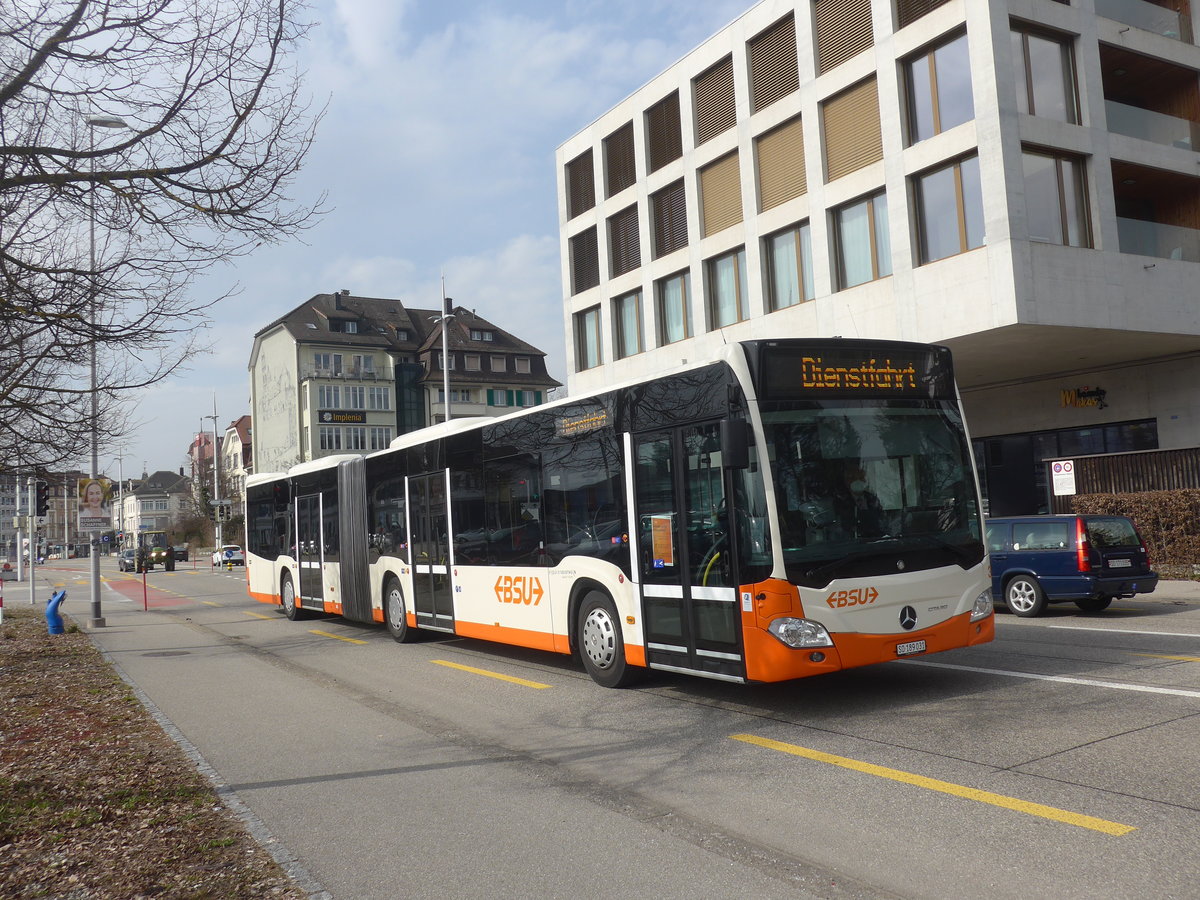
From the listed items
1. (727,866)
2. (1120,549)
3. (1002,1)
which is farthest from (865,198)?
(727,866)

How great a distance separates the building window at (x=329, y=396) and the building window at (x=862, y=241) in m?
62.6

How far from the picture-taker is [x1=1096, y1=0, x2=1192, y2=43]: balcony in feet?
75.5

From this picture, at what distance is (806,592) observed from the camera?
7.58m

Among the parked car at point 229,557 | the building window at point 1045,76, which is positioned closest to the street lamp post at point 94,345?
the building window at point 1045,76

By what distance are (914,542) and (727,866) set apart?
4161 millimetres

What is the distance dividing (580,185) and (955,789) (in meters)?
32.1

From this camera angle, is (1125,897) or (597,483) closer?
(1125,897)

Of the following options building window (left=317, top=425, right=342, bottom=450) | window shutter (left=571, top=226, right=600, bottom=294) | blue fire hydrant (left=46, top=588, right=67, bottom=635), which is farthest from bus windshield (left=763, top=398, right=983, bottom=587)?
building window (left=317, top=425, right=342, bottom=450)

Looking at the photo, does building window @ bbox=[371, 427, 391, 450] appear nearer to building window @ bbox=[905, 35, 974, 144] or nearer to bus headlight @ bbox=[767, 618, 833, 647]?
building window @ bbox=[905, 35, 974, 144]

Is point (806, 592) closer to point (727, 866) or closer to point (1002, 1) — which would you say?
point (727, 866)

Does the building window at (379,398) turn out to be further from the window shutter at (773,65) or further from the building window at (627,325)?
the window shutter at (773,65)

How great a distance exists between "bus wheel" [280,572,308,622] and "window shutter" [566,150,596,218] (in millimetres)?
19200

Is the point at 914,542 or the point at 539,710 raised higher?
the point at 914,542

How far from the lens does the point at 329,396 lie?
81062mm
